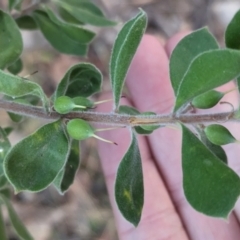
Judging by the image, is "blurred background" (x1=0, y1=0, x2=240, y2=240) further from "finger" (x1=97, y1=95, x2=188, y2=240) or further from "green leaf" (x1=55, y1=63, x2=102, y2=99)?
"green leaf" (x1=55, y1=63, x2=102, y2=99)

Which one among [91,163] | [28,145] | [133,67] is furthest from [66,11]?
[91,163]

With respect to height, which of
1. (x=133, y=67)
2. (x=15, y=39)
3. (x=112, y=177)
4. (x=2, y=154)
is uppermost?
(x=15, y=39)

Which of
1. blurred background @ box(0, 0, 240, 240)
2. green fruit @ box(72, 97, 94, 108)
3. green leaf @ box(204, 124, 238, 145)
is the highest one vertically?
green leaf @ box(204, 124, 238, 145)

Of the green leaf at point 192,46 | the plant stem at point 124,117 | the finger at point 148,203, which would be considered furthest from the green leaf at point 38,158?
the finger at point 148,203

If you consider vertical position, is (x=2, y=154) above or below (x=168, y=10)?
above

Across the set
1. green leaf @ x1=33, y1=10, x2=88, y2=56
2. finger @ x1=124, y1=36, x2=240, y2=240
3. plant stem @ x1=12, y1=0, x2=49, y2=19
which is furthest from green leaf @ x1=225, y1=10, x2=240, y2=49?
finger @ x1=124, y1=36, x2=240, y2=240

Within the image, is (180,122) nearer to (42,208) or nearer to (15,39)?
(15,39)

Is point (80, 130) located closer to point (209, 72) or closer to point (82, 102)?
point (82, 102)
